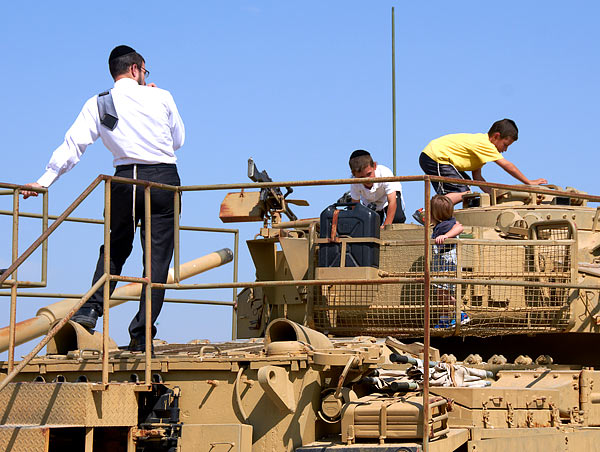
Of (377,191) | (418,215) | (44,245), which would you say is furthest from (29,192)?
(418,215)

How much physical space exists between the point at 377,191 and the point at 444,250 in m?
→ 1.37

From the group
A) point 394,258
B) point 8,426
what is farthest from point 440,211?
point 8,426

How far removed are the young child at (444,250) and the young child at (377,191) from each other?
0.73 m

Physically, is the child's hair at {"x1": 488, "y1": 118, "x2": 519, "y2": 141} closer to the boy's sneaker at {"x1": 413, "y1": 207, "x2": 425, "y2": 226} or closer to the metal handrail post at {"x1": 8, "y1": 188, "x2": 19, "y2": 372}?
the boy's sneaker at {"x1": 413, "y1": 207, "x2": 425, "y2": 226}

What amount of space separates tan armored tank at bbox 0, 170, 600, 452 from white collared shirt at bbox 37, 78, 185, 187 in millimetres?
946

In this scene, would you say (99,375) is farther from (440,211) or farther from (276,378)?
(440,211)

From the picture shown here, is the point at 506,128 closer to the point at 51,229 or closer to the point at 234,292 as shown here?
the point at 234,292

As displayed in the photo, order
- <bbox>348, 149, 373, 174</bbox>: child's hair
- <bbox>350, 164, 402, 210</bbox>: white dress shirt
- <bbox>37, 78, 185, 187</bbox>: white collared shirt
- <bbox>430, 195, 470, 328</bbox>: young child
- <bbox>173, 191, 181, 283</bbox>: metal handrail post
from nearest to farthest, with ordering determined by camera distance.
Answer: <bbox>37, 78, 185, 187</bbox>: white collared shirt
<bbox>173, 191, 181, 283</bbox>: metal handrail post
<bbox>430, 195, 470, 328</bbox>: young child
<bbox>348, 149, 373, 174</bbox>: child's hair
<bbox>350, 164, 402, 210</bbox>: white dress shirt

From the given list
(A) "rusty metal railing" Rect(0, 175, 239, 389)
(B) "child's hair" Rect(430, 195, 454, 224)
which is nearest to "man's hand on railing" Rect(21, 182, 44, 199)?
(A) "rusty metal railing" Rect(0, 175, 239, 389)

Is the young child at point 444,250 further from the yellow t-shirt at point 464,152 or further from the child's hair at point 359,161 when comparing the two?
the yellow t-shirt at point 464,152

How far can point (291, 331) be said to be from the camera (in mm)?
8438

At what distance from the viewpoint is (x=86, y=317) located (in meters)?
8.77

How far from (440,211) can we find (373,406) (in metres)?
2.68

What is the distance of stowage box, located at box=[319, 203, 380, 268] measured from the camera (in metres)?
9.23
